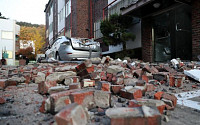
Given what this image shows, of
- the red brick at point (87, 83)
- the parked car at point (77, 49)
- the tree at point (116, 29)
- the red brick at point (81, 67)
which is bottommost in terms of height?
the red brick at point (87, 83)

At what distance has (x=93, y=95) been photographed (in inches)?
45.1

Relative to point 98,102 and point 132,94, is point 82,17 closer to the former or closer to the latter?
point 132,94

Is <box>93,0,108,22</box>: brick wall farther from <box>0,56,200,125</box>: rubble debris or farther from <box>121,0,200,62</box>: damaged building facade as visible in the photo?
<box>0,56,200,125</box>: rubble debris

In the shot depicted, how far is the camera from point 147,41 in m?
7.05

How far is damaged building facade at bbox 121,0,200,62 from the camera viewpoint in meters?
5.13

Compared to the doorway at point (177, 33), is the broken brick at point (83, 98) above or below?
below

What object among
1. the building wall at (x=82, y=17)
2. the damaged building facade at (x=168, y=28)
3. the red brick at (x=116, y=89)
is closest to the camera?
the red brick at (x=116, y=89)

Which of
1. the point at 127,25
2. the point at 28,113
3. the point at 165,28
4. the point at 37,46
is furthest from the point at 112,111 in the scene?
the point at 37,46

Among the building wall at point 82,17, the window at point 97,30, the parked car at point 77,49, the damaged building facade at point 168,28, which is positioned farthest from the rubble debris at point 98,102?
the building wall at point 82,17

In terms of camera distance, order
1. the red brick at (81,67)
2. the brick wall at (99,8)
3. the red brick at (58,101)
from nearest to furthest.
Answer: the red brick at (58,101) < the red brick at (81,67) < the brick wall at (99,8)

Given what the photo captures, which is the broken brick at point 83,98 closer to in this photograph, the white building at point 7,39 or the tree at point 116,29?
the tree at point 116,29

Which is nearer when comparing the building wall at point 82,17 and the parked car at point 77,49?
the parked car at point 77,49

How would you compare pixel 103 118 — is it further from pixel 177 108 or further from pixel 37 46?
pixel 37 46

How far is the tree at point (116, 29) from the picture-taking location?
7231mm
